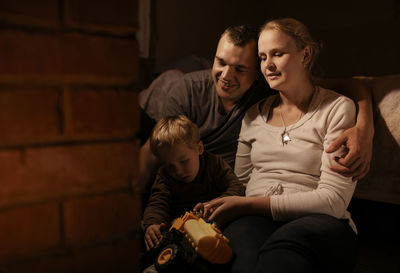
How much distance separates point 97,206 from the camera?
0.66 metres

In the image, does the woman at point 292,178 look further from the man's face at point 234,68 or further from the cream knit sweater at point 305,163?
the man's face at point 234,68

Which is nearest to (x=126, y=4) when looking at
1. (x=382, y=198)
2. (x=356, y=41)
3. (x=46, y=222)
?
(x=46, y=222)

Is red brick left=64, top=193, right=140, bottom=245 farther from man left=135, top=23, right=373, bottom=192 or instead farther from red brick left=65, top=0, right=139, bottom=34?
man left=135, top=23, right=373, bottom=192

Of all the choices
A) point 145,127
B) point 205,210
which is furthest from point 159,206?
point 145,127

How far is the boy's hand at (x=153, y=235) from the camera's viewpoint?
1.11 meters

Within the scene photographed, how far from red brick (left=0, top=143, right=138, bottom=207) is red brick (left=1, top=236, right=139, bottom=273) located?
0.11 metres

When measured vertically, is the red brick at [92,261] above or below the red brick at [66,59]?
below

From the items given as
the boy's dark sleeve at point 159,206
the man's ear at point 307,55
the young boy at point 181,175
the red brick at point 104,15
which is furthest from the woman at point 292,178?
the red brick at point 104,15

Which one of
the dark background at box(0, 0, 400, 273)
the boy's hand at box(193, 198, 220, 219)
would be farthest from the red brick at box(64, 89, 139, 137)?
the boy's hand at box(193, 198, 220, 219)

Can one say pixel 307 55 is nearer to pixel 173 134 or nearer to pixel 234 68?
pixel 234 68

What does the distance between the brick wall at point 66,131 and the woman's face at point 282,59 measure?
62 cm

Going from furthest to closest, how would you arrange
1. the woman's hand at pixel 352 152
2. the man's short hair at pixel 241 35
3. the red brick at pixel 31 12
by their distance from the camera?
the man's short hair at pixel 241 35
the woman's hand at pixel 352 152
the red brick at pixel 31 12

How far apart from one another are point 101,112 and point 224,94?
0.81 meters

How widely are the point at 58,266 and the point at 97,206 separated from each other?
120mm
